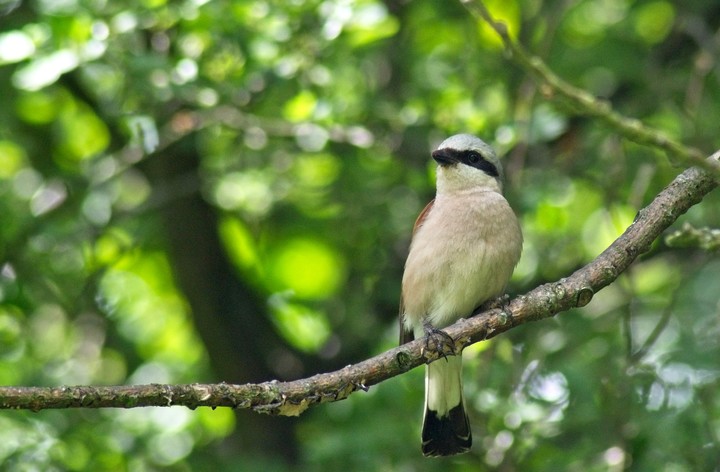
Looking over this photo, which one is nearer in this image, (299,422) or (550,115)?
(550,115)

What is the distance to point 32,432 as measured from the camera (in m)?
7.01

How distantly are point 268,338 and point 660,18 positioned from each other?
193 inches

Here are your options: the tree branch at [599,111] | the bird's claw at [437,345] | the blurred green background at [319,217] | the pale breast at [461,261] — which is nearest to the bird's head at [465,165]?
the pale breast at [461,261]

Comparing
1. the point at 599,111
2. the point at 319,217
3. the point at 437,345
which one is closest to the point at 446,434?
the point at 437,345

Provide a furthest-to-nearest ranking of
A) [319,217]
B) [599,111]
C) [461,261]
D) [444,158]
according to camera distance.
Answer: [319,217]
[444,158]
[461,261]
[599,111]

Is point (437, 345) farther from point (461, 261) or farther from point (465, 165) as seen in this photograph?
point (465, 165)

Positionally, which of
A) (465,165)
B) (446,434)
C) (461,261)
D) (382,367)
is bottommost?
(382,367)

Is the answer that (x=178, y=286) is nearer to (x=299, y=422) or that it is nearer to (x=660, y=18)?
(x=299, y=422)

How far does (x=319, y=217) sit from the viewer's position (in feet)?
29.4

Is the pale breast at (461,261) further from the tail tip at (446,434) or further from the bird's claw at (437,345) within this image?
the bird's claw at (437,345)

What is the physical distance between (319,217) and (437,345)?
4760 mm

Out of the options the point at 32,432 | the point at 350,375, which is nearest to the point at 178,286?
the point at 32,432

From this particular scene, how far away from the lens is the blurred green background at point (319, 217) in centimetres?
657

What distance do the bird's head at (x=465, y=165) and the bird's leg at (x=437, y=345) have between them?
92.0 inches
